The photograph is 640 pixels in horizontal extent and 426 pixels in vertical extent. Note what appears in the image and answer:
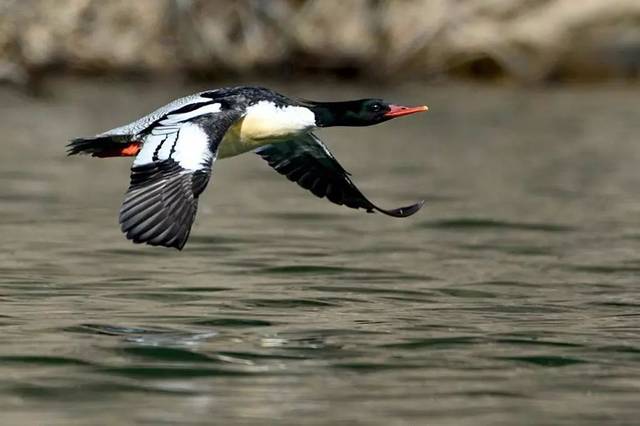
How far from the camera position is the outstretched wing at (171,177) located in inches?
299

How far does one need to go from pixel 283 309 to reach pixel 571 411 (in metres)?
2.55

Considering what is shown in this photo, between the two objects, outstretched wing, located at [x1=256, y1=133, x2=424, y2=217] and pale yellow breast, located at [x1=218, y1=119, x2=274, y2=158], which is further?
outstretched wing, located at [x1=256, y1=133, x2=424, y2=217]

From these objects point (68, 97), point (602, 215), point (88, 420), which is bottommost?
point (88, 420)

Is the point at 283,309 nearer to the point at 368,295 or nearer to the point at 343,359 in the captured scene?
the point at 368,295

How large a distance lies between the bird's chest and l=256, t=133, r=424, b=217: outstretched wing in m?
0.39

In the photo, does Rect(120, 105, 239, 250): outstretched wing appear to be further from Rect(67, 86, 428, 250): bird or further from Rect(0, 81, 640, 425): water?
Rect(0, 81, 640, 425): water

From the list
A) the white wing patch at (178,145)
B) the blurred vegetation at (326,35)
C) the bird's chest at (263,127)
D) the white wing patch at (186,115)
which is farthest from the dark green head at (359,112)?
the blurred vegetation at (326,35)

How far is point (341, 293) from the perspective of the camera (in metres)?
9.12

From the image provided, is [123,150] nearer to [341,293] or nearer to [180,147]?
[180,147]

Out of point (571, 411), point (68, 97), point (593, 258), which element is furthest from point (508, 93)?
point (571, 411)

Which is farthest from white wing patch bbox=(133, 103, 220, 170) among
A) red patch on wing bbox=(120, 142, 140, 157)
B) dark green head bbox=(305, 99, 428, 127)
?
dark green head bbox=(305, 99, 428, 127)

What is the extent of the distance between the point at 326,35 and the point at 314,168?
13.6 meters

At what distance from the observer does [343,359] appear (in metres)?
7.14

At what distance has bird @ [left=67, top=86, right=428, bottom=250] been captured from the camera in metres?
7.70
